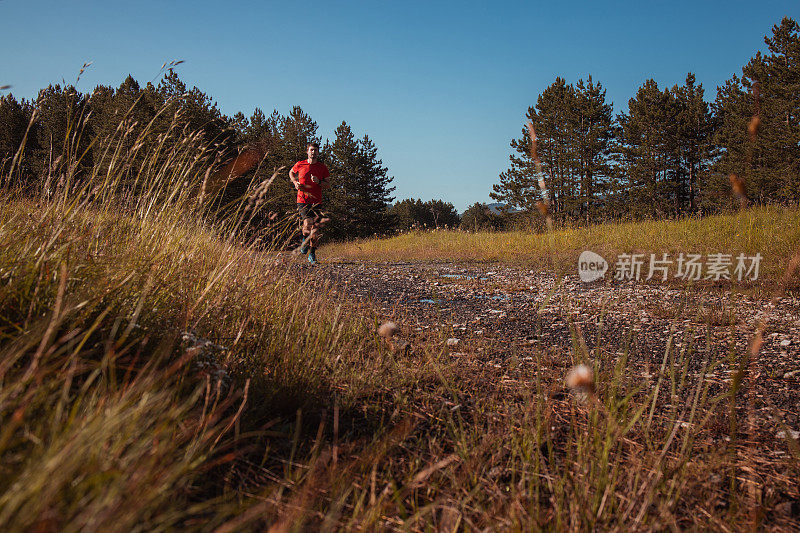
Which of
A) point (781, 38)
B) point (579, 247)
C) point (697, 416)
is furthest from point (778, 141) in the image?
point (697, 416)

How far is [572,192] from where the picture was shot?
32250 mm

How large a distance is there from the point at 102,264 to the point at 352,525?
1436 mm

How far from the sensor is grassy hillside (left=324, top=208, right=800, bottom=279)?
250 inches

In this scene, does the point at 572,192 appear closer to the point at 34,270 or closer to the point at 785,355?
the point at 785,355

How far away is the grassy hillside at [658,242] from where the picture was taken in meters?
6.35
